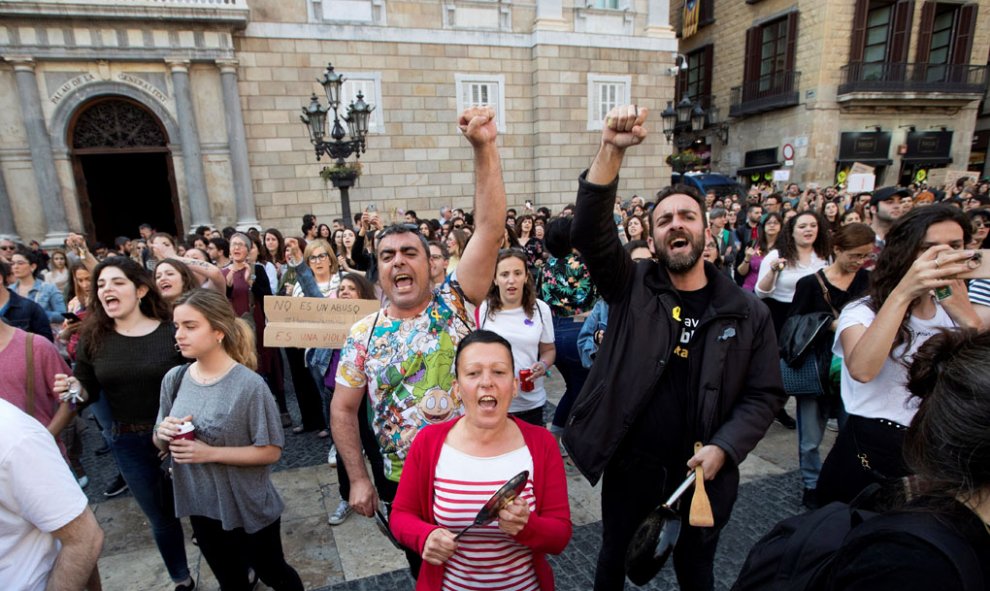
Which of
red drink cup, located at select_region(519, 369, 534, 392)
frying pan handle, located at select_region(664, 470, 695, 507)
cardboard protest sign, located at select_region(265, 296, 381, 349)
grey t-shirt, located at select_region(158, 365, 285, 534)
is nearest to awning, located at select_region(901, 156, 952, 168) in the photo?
red drink cup, located at select_region(519, 369, 534, 392)

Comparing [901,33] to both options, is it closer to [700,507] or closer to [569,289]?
[569,289]

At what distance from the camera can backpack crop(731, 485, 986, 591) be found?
3.02 ft

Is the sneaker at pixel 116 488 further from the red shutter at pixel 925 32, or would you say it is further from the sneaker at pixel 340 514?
the red shutter at pixel 925 32

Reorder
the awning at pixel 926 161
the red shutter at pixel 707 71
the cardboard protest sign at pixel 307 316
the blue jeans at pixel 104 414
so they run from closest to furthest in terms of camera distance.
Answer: the cardboard protest sign at pixel 307 316, the blue jeans at pixel 104 414, the awning at pixel 926 161, the red shutter at pixel 707 71

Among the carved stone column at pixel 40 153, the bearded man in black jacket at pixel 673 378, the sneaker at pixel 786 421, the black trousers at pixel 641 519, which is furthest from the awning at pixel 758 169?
the carved stone column at pixel 40 153

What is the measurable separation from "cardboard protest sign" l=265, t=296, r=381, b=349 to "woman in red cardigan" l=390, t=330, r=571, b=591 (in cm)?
162

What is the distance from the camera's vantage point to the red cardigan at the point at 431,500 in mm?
1753

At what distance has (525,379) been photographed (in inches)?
134

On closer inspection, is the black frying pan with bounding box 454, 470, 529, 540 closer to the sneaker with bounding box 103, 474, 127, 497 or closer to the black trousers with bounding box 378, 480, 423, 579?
the black trousers with bounding box 378, 480, 423, 579

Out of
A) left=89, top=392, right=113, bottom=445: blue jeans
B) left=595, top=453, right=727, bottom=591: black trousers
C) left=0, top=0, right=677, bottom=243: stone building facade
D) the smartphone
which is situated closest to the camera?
the smartphone

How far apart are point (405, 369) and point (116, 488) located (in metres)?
3.58

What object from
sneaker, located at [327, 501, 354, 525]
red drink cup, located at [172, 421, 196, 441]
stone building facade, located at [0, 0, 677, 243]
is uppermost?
stone building facade, located at [0, 0, 677, 243]

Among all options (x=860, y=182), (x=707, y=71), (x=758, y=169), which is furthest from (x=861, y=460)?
(x=707, y=71)

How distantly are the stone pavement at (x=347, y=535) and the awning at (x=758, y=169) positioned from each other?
67.0 feet
